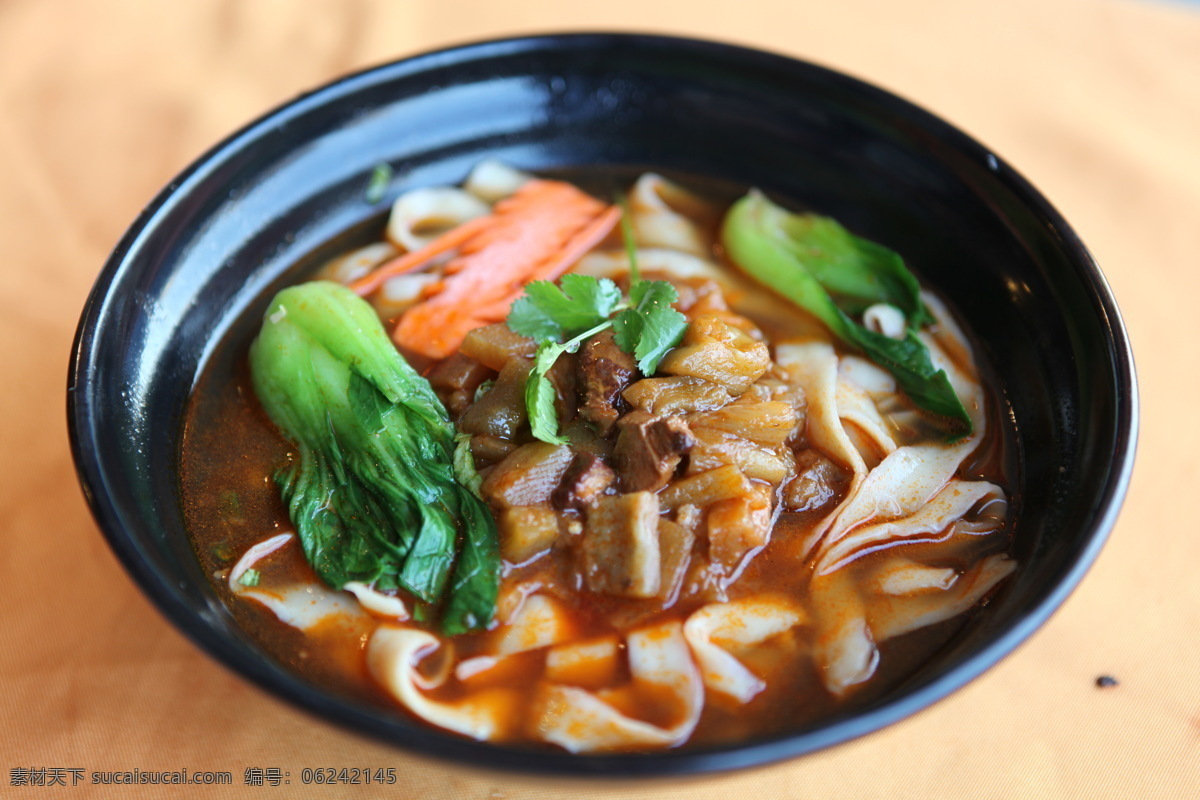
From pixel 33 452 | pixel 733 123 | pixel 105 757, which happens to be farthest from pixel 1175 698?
pixel 33 452

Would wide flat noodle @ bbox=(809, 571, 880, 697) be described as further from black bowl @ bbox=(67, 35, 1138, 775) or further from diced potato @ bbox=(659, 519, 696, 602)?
diced potato @ bbox=(659, 519, 696, 602)

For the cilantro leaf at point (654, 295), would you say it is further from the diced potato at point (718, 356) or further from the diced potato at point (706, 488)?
the diced potato at point (706, 488)

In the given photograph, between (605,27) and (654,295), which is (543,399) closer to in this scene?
(654,295)

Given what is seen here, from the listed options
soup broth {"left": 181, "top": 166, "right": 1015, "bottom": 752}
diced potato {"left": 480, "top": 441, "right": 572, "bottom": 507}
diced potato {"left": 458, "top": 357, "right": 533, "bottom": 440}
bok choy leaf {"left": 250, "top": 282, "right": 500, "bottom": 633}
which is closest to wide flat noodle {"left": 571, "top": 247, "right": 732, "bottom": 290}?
soup broth {"left": 181, "top": 166, "right": 1015, "bottom": 752}

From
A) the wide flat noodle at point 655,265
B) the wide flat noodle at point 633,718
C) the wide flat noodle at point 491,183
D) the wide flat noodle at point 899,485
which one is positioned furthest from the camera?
the wide flat noodle at point 491,183

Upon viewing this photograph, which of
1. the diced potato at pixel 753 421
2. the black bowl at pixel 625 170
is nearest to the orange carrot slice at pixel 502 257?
the black bowl at pixel 625 170

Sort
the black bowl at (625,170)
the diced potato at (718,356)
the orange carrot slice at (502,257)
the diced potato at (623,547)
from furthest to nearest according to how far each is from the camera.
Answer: the orange carrot slice at (502,257) < the diced potato at (718,356) < the diced potato at (623,547) < the black bowl at (625,170)
